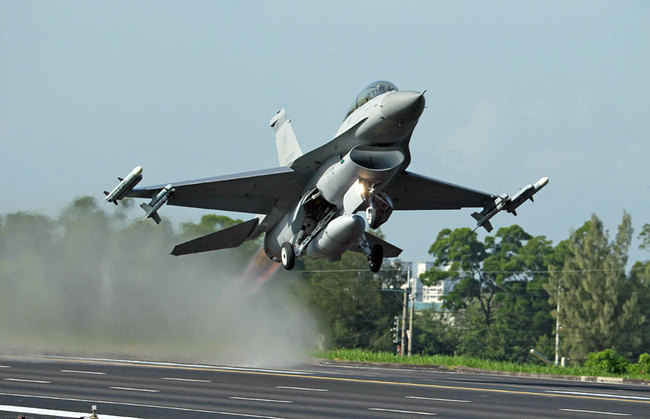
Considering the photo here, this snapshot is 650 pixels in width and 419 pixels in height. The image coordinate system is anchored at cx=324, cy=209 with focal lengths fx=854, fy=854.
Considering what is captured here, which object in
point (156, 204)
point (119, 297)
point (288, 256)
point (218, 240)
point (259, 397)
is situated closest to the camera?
point (259, 397)

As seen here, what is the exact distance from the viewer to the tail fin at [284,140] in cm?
3525

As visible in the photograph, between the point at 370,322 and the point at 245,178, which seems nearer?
the point at 245,178

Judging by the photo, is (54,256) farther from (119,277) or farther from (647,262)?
(647,262)

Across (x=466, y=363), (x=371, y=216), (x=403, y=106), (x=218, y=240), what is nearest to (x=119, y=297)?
(x=218, y=240)

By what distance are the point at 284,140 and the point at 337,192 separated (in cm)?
953

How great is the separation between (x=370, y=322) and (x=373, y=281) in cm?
426

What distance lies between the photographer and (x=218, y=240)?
34125mm

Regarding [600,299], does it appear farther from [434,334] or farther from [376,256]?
[376,256]

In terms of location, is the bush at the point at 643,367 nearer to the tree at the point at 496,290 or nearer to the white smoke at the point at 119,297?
the white smoke at the point at 119,297

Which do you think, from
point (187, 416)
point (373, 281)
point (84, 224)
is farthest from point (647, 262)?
point (187, 416)

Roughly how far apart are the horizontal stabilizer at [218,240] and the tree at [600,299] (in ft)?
166

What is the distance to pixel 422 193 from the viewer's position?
3306 cm

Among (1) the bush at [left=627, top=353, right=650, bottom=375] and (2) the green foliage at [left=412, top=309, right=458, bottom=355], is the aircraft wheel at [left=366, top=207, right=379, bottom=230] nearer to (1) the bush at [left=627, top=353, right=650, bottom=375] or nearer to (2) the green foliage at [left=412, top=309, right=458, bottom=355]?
(1) the bush at [left=627, top=353, right=650, bottom=375]

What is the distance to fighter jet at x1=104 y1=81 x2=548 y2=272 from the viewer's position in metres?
25.7
